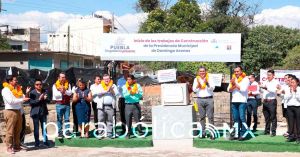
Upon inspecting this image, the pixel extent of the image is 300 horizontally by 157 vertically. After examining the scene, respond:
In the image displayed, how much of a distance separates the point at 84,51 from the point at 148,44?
58.6 metres

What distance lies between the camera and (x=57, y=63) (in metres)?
43.1

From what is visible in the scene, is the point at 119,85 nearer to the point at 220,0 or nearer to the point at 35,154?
the point at 35,154

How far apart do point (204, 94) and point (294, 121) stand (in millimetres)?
2098

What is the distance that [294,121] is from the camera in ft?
36.1

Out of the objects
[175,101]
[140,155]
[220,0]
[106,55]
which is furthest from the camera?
[220,0]

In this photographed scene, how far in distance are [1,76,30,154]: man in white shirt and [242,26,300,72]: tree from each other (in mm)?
30030

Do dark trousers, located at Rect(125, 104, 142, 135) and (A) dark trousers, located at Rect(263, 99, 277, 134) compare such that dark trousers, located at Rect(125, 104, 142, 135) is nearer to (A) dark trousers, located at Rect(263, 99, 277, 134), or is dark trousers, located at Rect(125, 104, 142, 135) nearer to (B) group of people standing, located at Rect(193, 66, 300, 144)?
(B) group of people standing, located at Rect(193, 66, 300, 144)

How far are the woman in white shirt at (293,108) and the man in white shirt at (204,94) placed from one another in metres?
1.71

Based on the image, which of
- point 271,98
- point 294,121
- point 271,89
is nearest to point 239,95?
point 271,89

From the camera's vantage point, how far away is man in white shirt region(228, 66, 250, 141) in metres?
11.3

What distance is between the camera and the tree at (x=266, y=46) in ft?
131

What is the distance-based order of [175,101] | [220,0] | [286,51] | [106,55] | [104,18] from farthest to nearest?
[104,18], [220,0], [286,51], [106,55], [175,101]

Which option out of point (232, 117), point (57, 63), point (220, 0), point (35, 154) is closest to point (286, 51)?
point (220, 0)

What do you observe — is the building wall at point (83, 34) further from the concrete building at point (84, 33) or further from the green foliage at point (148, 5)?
the green foliage at point (148, 5)
